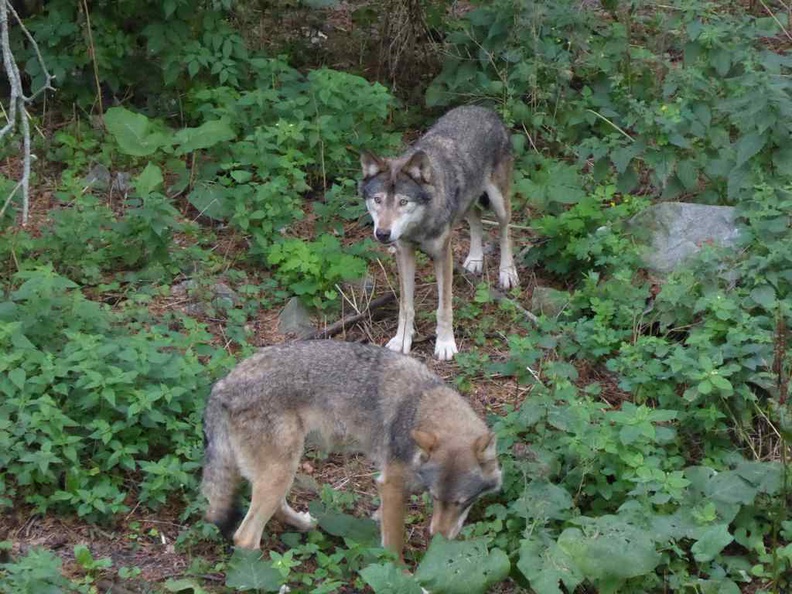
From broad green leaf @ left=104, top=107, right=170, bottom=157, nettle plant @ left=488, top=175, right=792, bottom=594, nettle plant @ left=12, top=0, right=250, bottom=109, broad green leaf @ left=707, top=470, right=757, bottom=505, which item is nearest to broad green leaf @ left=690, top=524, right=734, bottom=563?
nettle plant @ left=488, top=175, right=792, bottom=594

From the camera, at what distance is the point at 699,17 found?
10.0 metres

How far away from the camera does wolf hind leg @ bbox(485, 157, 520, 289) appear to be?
971cm

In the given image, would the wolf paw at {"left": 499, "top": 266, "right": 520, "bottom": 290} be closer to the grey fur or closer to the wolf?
the grey fur

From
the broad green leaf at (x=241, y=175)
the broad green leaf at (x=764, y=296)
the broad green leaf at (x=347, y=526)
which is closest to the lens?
the broad green leaf at (x=347, y=526)

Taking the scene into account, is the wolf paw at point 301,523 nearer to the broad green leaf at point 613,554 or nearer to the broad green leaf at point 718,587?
the broad green leaf at point 613,554

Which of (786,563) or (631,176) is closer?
(786,563)

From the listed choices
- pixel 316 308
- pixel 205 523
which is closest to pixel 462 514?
pixel 205 523

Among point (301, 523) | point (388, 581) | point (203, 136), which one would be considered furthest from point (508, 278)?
point (388, 581)

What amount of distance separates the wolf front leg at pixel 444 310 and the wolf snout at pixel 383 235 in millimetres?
667

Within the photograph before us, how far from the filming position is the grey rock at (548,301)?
28.8 ft

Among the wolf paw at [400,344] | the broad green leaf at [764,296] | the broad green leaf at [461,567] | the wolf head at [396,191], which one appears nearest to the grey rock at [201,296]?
the wolf paw at [400,344]

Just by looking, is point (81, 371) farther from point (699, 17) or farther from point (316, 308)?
point (699, 17)

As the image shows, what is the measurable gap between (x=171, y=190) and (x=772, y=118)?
534 centimetres

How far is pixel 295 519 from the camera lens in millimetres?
6719
